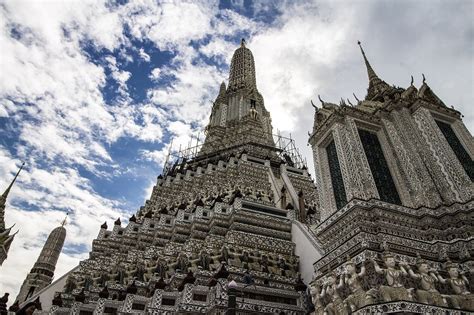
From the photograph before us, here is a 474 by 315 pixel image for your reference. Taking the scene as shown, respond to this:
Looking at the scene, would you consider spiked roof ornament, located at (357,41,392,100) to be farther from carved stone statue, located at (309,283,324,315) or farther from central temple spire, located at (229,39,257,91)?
central temple spire, located at (229,39,257,91)

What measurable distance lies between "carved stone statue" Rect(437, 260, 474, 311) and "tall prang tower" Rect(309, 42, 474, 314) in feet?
0.07

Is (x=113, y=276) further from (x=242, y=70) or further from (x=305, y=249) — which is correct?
(x=242, y=70)

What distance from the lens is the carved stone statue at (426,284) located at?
23.2 feet

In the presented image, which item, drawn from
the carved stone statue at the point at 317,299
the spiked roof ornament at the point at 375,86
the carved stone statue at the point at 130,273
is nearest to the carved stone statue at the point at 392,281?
the carved stone statue at the point at 317,299

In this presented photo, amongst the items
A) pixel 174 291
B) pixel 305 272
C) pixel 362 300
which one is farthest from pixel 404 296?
pixel 174 291

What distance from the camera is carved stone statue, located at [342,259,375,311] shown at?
7023 millimetres

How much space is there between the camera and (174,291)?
1304 cm

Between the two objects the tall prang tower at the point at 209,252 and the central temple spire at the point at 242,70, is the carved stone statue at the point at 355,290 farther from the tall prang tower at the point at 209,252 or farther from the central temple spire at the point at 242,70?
the central temple spire at the point at 242,70

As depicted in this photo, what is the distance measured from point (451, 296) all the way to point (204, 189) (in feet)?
66.4

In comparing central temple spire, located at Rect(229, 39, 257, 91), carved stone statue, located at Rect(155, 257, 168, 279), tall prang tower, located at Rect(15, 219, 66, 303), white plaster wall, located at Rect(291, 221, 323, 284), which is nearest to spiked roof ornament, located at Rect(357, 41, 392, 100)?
white plaster wall, located at Rect(291, 221, 323, 284)

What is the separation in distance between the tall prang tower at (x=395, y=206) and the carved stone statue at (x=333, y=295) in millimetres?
23

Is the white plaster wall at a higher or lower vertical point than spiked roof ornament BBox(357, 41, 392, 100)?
lower

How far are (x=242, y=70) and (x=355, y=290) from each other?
4212 centimetres

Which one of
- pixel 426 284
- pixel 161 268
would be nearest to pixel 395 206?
pixel 426 284
